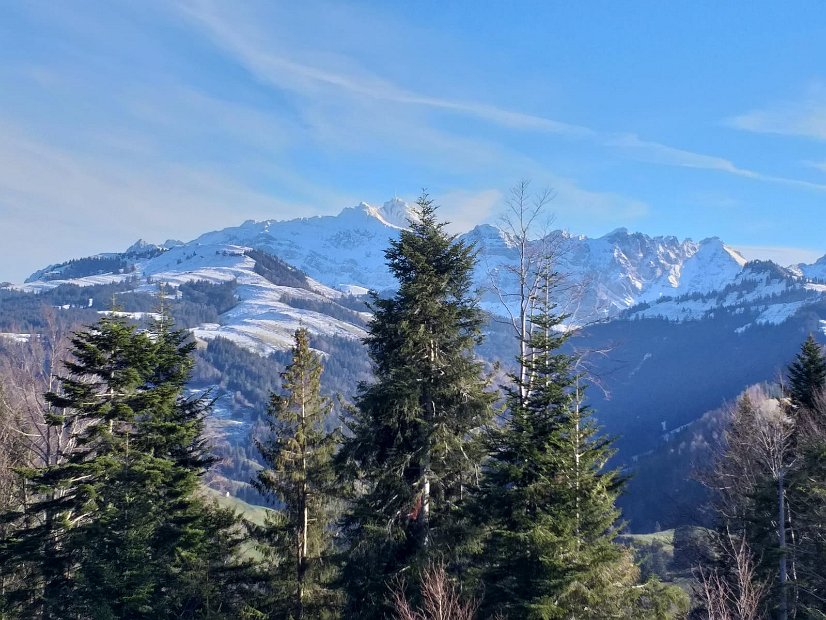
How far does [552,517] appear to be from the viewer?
20344mm

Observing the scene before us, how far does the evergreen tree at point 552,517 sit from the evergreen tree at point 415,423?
184 cm

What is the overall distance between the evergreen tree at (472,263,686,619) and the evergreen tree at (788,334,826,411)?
26981 mm

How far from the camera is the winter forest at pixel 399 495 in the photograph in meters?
20.9

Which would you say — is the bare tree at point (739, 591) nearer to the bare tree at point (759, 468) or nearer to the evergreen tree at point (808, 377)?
the bare tree at point (759, 468)

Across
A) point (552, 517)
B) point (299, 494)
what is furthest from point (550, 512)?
point (299, 494)

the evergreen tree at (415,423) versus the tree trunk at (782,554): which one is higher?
the evergreen tree at (415,423)

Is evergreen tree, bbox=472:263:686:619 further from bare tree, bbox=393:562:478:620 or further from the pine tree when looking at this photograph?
the pine tree

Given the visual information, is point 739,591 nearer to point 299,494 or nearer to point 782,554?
point 782,554

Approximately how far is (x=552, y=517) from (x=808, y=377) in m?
31.6

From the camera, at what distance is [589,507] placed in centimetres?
2072

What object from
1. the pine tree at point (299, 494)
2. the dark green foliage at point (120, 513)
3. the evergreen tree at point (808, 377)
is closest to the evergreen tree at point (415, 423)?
the pine tree at point (299, 494)

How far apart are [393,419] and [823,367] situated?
3377 cm

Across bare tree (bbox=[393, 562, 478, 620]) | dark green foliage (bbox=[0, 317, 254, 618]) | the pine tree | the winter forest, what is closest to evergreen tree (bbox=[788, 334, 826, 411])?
the winter forest

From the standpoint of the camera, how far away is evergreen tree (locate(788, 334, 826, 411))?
4234cm
